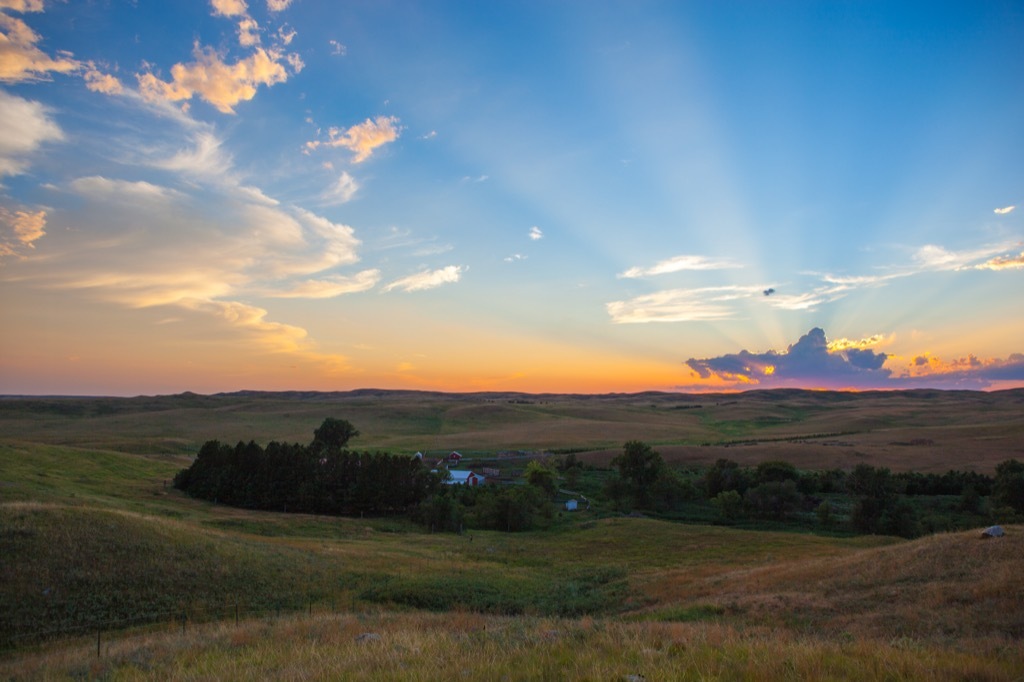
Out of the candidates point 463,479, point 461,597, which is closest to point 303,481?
point 463,479

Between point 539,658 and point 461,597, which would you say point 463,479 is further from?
point 539,658

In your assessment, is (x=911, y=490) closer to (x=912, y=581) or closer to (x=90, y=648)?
(x=912, y=581)

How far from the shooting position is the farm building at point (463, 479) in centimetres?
7600

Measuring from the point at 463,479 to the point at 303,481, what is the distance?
80.4 ft

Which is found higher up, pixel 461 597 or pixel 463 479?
pixel 461 597

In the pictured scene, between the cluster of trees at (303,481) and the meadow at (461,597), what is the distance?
3.51 meters

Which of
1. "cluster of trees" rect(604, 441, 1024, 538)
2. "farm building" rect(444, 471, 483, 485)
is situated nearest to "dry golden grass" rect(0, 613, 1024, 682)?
"cluster of trees" rect(604, 441, 1024, 538)

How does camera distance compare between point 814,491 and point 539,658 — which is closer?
point 539,658

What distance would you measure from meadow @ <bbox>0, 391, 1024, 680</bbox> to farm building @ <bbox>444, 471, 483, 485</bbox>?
1881 cm

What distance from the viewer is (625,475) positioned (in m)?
67.4

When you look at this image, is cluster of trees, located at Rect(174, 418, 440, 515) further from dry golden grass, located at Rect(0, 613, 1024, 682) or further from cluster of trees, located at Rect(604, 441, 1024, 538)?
dry golden grass, located at Rect(0, 613, 1024, 682)

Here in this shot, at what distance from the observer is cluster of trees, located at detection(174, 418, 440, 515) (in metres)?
58.8

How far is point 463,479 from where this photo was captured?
258 ft

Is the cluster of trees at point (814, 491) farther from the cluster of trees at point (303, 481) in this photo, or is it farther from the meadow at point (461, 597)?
the cluster of trees at point (303, 481)
